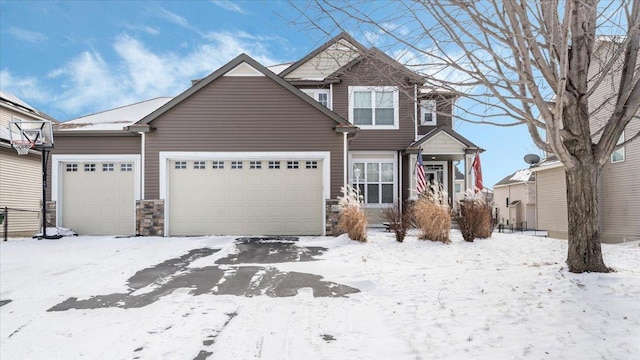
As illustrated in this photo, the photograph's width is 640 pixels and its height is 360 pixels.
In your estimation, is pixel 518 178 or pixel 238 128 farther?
pixel 518 178

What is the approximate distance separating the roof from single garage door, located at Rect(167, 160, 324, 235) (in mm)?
3004

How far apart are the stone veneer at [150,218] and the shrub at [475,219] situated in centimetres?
899

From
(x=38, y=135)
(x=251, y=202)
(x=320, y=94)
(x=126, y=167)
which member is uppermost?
(x=320, y=94)

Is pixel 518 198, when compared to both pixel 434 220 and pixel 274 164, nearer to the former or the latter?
pixel 434 220

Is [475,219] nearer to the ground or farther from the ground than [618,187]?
nearer to the ground

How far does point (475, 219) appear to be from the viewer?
10.7 metres

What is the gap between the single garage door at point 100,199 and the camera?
1270 centimetres

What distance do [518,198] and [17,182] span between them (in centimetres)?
3115

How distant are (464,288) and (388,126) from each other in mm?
11403

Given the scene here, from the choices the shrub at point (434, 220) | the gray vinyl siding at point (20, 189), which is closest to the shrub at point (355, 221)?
the shrub at point (434, 220)

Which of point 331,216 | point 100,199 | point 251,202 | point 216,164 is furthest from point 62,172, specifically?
point 331,216

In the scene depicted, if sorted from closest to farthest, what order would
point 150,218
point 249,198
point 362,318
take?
point 362,318
point 150,218
point 249,198

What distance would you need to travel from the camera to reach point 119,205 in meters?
12.7

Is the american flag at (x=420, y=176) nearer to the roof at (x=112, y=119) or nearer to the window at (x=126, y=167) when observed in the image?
the window at (x=126, y=167)
